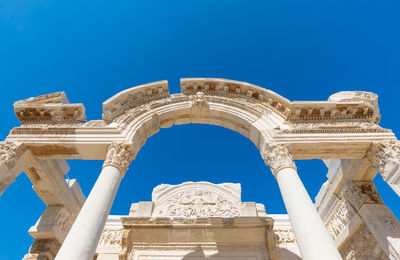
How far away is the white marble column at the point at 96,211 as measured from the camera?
477 centimetres

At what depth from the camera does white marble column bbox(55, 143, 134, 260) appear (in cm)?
477

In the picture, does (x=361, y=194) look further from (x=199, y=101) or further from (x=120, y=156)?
(x=120, y=156)

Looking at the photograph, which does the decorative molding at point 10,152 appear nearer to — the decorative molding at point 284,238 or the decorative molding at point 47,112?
the decorative molding at point 47,112

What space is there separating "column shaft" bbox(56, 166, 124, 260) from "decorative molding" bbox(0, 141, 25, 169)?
281cm

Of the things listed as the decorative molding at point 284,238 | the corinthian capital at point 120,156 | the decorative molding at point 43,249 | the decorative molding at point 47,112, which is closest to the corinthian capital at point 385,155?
the decorative molding at point 284,238

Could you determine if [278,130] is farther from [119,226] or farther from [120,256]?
[119,226]

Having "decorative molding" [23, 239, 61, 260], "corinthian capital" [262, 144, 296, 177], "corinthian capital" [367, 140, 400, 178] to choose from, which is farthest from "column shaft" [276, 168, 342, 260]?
"decorative molding" [23, 239, 61, 260]

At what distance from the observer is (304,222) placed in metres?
5.45

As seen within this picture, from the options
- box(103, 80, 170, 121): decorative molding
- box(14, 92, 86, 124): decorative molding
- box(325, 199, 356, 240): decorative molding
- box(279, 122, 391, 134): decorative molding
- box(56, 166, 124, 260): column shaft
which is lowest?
box(56, 166, 124, 260): column shaft

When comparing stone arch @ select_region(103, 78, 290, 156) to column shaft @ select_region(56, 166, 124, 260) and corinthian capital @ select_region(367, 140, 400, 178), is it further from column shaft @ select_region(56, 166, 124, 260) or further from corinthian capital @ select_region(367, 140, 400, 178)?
corinthian capital @ select_region(367, 140, 400, 178)

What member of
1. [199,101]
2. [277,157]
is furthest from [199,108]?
[277,157]

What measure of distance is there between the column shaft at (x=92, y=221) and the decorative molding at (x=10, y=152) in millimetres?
2806

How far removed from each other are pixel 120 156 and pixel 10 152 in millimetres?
3263

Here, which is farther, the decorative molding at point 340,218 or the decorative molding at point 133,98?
the decorative molding at point 133,98
